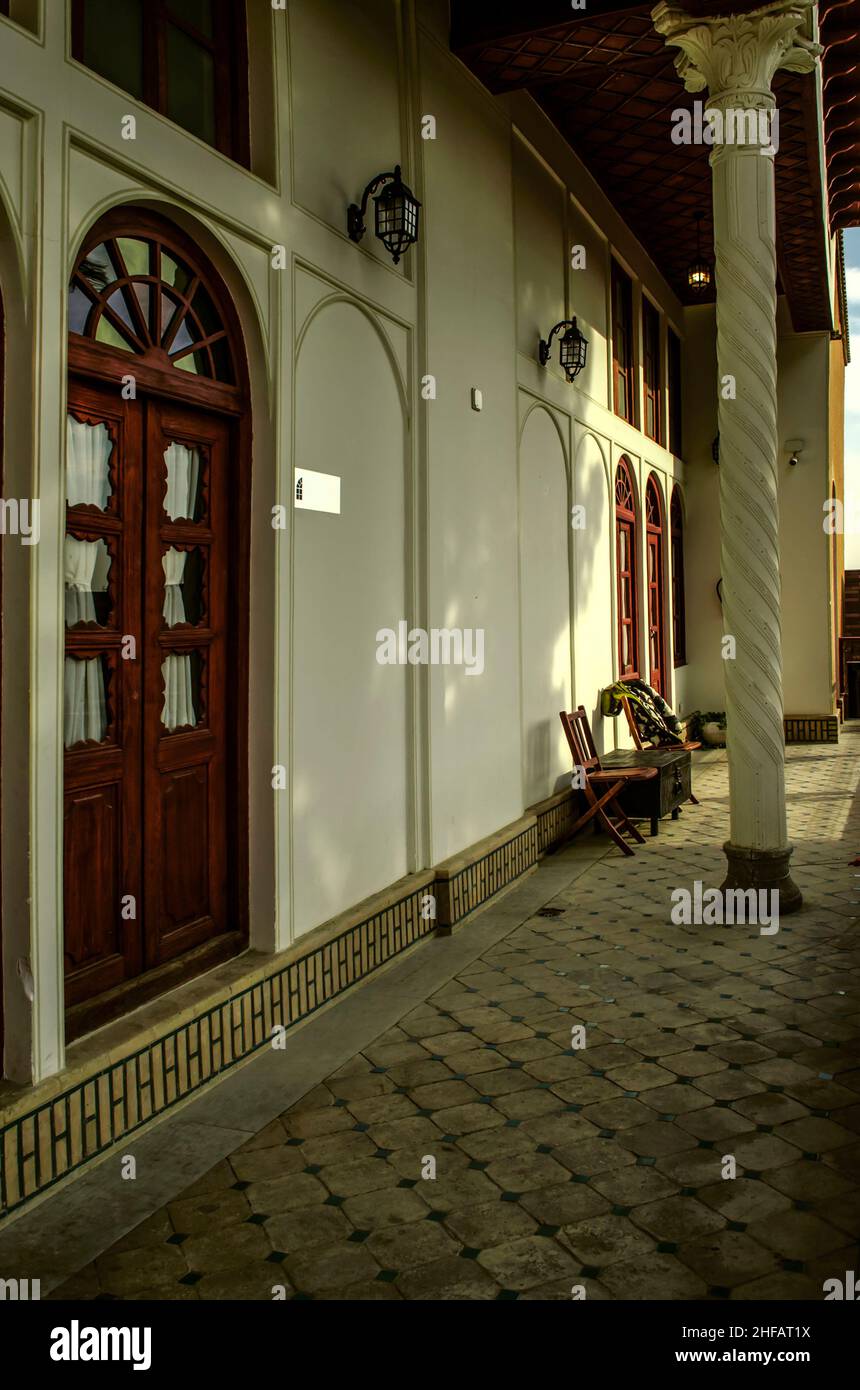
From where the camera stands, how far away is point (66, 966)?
3.59m

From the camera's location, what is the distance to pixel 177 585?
423 cm

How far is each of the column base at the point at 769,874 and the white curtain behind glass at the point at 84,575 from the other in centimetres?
399

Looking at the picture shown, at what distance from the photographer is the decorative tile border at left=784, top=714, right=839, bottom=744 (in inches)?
555

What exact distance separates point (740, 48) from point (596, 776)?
4788 millimetres

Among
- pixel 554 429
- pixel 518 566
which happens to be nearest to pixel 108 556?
pixel 518 566

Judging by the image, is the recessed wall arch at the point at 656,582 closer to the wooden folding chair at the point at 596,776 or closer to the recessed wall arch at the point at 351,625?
the wooden folding chair at the point at 596,776

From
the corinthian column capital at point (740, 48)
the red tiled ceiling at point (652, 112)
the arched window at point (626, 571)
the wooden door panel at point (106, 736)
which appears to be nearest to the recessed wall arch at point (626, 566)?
the arched window at point (626, 571)

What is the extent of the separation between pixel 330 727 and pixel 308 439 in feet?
4.28

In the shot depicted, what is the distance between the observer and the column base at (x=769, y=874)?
249 inches

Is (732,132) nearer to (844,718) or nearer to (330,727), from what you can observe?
(330,727)

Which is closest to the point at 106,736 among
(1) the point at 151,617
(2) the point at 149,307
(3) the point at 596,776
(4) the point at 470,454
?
(1) the point at 151,617

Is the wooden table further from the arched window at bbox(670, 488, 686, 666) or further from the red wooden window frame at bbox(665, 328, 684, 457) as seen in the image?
the red wooden window frame at bbox(665, 328, 684, 457)

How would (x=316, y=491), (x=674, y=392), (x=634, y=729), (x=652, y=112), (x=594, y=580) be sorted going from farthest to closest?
(x=674, y=392)
(x=594, y=580)
(x=634, y=729)
(x=652, y=112)
(x=316, y=491)

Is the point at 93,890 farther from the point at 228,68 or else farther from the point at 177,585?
the point at 228,68
